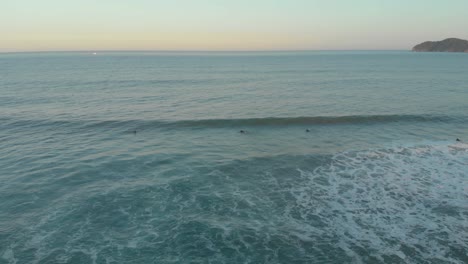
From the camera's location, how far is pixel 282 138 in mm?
48062

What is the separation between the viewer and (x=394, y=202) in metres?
29.4

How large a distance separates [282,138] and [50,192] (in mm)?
29311

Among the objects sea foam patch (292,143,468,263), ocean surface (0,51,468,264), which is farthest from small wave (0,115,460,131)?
sea foam patch (292,143,468,263)

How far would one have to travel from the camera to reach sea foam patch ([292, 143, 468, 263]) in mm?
22922

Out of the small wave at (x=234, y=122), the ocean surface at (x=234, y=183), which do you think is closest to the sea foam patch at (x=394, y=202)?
the ocean surface at (x=234, y=183)

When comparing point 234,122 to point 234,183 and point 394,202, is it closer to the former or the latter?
point 234,183

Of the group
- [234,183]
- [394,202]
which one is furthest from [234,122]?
[394,202]

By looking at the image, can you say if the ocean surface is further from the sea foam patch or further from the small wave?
the small wave

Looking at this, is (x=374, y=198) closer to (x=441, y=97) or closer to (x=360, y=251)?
(x=360, y=251)

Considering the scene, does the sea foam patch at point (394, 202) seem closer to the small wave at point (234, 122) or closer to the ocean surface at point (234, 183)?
the ocean surface at point (234, 183)

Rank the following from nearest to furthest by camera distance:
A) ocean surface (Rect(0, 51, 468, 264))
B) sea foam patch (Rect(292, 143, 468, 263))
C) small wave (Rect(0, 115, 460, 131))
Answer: sea foam patch (Rect(292, 143, 468, 263))
ocean surface (Rect(0, 51, 468, 264))
small wave (Rect(0, 115, 460, 131))

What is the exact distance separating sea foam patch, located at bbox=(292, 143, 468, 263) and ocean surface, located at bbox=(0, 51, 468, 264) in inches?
5.4

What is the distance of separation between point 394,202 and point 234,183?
47.4 ft

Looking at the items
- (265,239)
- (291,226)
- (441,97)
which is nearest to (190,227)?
(265,239)
